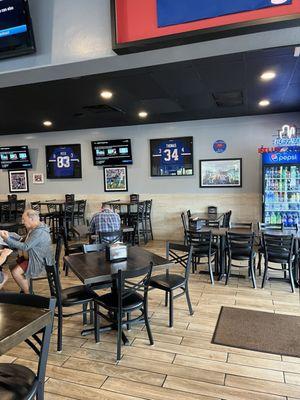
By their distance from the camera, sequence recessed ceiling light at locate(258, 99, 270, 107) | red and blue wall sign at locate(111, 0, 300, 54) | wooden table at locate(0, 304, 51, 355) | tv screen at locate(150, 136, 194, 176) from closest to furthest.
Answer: wooden table at locate(0, 304, 51, 355) → red and blue wall sign at locate(111, 0, 300, 54) → recessed ceiling light at locate(258, 99, 270, 107) → tv screen at locate(150, 136, 194, 176)

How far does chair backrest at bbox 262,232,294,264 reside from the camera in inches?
173

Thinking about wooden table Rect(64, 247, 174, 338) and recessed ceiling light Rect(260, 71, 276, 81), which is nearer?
wooden table Rect(64, 247, 174, 338)

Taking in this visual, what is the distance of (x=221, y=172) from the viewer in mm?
7793

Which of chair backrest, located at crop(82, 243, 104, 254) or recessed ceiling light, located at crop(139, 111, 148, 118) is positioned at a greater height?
recessed ceiling light, located at crop(139, 111, 148, 118)

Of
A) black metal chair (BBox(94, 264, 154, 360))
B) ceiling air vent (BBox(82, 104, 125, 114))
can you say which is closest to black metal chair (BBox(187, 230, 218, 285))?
black metal chair (BBox(94, 264, 154, 360))

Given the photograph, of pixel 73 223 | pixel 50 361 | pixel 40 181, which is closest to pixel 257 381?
pixel 50 361

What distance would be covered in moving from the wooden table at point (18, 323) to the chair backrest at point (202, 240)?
3.33m

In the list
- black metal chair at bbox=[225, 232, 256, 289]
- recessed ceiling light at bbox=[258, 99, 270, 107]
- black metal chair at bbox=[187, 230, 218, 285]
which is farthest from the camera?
recessed ceiling light at bbox=[258, 99, 270, 107]

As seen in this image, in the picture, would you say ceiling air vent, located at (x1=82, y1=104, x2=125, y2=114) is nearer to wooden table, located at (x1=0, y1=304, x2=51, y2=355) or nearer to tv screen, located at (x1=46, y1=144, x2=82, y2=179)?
tv screen, located at (x1=46, y1=144, x2=82, y2=179)

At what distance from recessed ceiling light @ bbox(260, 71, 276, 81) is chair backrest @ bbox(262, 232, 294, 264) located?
2.31 meters

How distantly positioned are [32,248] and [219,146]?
5.49 meters

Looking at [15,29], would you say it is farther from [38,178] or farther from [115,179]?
[38,178]

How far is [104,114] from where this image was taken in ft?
22.8

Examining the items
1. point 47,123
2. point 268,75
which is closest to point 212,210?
point 268,75
